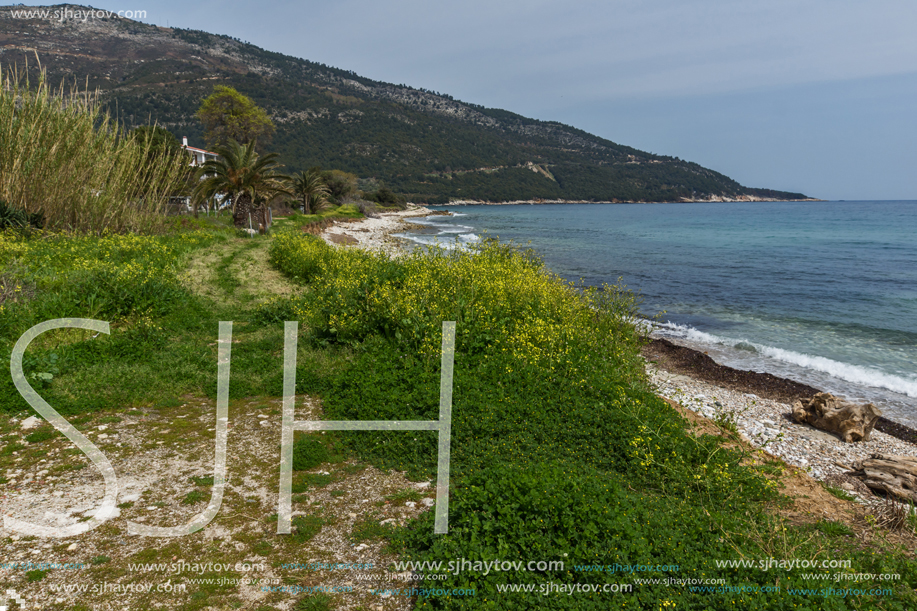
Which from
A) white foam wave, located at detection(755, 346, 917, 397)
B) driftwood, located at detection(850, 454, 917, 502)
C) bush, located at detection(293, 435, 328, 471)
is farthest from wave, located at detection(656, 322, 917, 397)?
bush, located at detection(293, 435, 328, 471)

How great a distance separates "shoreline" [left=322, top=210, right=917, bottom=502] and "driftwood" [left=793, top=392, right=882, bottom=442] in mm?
141

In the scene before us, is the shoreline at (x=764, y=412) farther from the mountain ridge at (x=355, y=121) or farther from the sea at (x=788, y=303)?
the mountain ridge at (x=355, y=121)

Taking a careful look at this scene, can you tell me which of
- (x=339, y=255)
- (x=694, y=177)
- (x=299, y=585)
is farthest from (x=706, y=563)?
(x=694, y=177)

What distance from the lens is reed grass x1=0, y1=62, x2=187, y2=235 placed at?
11492 mm

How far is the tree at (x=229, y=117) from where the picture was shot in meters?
43.7

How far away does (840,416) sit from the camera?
344 inches

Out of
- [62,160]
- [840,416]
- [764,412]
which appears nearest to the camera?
[840,416]

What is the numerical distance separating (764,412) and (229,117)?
47.9m

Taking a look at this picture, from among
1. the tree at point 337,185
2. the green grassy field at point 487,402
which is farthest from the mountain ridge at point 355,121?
the green grassy field at point 487,402

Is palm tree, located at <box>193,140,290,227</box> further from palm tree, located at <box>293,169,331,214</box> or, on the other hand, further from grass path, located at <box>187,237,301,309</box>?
palm tree, located at <box>293,169,331,214</box>

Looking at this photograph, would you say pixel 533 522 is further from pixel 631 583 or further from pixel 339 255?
pixel 339 255

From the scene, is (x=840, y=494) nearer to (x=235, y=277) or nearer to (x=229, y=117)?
(x=235, y=277)

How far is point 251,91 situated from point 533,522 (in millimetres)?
130509

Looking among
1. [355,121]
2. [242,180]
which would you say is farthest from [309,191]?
[355,121]
